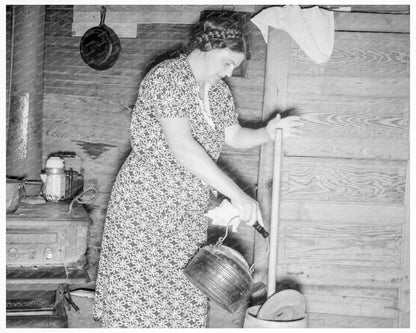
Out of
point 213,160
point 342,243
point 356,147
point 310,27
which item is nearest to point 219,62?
point 213,160

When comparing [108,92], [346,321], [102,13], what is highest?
[102,13]

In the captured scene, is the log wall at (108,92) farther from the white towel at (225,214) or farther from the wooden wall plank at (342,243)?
the white towel at (225,214)

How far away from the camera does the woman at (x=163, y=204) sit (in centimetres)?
179

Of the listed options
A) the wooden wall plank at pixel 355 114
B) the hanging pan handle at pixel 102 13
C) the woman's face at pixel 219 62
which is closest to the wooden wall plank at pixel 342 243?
the wooden wall plank at pixel 355 114

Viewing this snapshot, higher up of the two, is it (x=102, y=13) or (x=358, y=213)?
(x=102, y=13)

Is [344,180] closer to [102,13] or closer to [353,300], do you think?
[353,300]

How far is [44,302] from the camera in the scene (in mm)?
2479

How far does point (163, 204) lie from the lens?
191cm

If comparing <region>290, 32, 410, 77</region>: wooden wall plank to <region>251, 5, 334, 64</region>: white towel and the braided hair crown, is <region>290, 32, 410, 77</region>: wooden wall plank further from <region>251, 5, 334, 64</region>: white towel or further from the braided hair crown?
the braided hair crown

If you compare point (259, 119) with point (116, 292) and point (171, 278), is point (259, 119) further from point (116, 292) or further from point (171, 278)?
point (116, 292)

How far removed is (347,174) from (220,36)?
1.38m

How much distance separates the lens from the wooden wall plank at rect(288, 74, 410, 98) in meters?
2.62

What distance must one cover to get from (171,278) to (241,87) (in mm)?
1439

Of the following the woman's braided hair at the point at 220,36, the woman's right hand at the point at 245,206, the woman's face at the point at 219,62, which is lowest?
the woman's right hand at the point at 245,206
